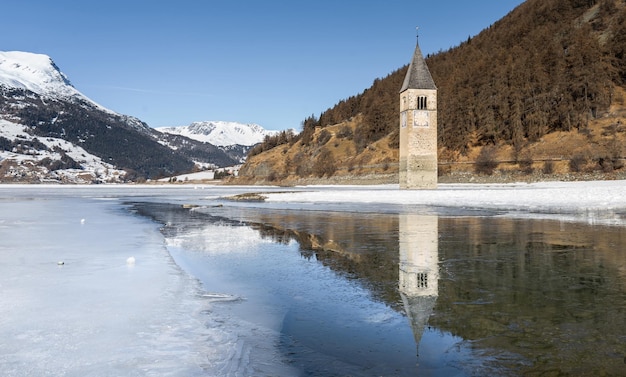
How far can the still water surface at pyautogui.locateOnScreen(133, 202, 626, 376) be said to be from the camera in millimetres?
5359

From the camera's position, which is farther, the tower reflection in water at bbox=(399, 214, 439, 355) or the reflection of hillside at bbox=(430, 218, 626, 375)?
the tower reflection in water at bbox=(399, 214, 439, 355)

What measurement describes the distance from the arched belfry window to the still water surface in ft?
176

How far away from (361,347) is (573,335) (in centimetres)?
270

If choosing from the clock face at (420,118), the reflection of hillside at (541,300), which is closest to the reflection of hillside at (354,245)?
the reflection of hillside at (541,300)

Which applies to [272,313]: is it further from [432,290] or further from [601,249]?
[601,249]

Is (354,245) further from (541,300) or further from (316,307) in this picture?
(541,300)

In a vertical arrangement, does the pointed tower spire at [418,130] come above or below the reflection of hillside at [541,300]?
above

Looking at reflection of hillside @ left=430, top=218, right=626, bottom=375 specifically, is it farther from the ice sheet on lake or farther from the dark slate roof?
the dark slate roof

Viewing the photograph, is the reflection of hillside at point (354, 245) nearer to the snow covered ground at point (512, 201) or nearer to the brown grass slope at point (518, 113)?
the snow covered ground at point (512, 201)

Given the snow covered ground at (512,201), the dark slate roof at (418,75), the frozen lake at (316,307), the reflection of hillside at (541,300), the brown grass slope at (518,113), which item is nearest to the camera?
the frozen lake at (316,307)

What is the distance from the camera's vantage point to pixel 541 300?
7.76 m

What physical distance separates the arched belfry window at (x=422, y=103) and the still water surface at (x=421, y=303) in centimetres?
5373

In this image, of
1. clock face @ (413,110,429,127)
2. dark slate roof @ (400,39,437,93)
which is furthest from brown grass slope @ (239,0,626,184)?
dark slate roof @ (400,39,437,93)

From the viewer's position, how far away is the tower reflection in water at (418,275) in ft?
23.7
